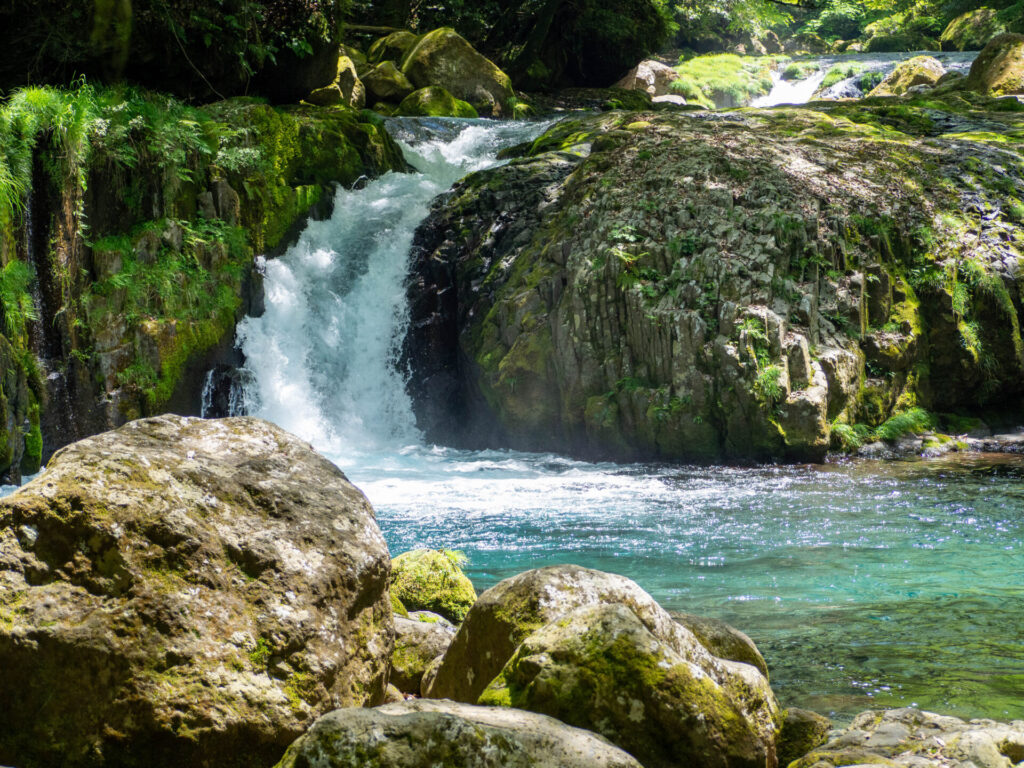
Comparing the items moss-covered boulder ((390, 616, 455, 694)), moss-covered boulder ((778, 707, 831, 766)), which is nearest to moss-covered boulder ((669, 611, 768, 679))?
moss-covered boulder ((778, 707, 831, 766))

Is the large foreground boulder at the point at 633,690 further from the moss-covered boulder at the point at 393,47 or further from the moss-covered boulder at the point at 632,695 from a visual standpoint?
the moss-covered boulder at the point at 393,47

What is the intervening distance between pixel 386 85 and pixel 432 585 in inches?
699

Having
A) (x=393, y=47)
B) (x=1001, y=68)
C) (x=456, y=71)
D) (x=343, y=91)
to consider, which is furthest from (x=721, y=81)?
(x=343, y=91)

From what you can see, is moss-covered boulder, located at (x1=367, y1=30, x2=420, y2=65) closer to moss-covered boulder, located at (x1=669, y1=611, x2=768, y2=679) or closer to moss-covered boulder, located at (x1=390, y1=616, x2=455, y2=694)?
moss-covered boulder, located at (x1=390, y1=616, x2=455, y2=694)

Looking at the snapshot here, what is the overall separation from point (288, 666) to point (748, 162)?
12250mm

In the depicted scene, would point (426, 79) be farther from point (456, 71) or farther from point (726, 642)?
point (726, 642)

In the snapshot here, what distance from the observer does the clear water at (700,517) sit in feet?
14.9

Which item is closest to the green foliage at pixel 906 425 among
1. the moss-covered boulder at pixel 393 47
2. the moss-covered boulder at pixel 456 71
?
the moss-covered boulder at pixel 456 71

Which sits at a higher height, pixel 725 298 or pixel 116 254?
pixel 116 254

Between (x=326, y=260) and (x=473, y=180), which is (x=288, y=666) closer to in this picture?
(x=326, y=260)

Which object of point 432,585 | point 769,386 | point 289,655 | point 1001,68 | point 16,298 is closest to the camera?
point 289,655

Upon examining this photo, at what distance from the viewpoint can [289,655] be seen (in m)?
2.78

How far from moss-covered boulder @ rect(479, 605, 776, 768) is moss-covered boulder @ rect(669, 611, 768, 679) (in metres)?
0.79

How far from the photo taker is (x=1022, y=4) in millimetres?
Answer: 27188
